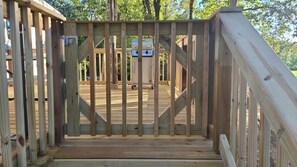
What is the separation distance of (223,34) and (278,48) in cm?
995

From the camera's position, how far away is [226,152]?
1.75m

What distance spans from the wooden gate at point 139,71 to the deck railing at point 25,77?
9.8 inches

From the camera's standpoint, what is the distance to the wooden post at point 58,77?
216 centimetres

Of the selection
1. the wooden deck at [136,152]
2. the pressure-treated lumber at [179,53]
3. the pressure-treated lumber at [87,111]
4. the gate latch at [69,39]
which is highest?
the gate latch at [69,39]

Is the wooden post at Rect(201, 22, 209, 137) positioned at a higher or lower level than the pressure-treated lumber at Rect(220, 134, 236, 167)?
higher

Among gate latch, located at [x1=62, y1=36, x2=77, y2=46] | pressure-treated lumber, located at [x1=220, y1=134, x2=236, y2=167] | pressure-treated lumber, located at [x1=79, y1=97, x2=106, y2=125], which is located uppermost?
gate latch, located at [x1=62, y1=36, x2=77, y2=46]

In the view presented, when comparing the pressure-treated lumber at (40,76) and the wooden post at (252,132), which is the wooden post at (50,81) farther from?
the wooden post at (252,132)

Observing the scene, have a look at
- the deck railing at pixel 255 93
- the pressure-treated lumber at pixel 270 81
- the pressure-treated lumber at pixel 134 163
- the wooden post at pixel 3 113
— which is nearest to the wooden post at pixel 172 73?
the deck railing at pixel 255 93

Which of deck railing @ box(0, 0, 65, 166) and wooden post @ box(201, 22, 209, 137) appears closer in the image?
deck railing @ box(0, 0, 65, 166)

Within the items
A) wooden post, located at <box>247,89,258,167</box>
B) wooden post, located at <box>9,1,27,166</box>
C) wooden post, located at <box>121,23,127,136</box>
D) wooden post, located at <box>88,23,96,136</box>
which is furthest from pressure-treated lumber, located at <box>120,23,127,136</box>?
wooden post, located at <box>247,89,258,167</box>

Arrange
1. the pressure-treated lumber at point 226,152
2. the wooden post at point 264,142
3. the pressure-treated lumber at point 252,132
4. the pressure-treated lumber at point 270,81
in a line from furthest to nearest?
the pressure-treated lumber at point 226,152 → the pressure-treated lumber at point 252,132 → the wooden post at point 264,142 → the pressure-treated lumber at point 270,81

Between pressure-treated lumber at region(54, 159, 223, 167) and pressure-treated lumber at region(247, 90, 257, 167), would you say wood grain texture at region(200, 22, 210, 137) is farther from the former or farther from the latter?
pressure-treated lumber at region(247, 90, 257, 167)

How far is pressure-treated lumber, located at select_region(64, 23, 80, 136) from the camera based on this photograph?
225cm

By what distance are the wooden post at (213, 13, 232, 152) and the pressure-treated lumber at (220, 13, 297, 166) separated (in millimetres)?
377
